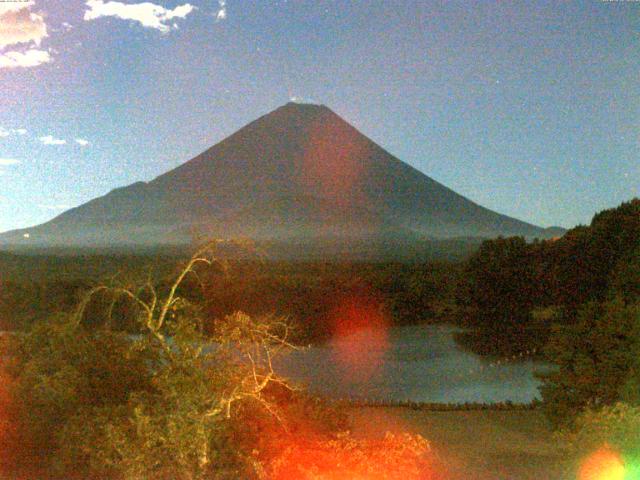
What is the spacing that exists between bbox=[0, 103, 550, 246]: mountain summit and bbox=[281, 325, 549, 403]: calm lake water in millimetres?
51099

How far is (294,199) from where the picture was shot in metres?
78.7

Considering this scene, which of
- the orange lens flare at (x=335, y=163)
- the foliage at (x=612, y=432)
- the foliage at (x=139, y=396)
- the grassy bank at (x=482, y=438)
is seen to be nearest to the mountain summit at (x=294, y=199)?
the orange lens flare at (x=335, y=163)

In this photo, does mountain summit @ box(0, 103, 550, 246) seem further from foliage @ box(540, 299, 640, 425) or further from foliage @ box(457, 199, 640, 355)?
foliage @ box(540, 299, 640, 425)

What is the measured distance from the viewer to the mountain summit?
73062 millimetres

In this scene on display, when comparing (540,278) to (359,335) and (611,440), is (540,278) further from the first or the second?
(611,440)

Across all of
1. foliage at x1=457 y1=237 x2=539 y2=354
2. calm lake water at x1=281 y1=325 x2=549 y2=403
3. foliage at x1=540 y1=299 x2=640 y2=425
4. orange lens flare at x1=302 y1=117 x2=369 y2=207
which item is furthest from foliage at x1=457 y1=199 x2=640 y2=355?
orange lens flare at x1=302 y1=117 x2=369 y2=207

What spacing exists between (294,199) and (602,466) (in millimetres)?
73528

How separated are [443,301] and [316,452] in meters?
15.3

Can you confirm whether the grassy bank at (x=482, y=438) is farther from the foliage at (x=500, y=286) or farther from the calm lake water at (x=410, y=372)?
the foliage at (x=500, y=286)

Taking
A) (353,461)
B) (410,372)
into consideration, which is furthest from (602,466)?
(410,372)

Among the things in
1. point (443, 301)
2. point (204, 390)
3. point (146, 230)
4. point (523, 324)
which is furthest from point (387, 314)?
point (146, 230)

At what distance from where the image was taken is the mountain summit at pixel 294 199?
7306 cm

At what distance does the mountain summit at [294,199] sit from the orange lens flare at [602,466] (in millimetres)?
60684

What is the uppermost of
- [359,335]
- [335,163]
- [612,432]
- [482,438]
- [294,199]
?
[335,163]
